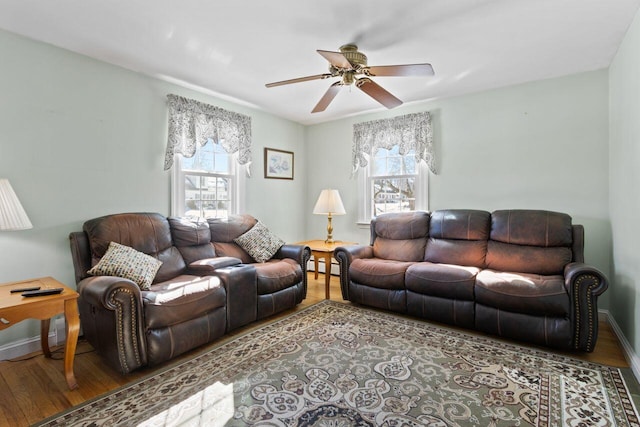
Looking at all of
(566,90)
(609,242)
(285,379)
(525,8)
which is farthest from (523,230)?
(285,379)

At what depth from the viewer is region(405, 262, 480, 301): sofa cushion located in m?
2.91

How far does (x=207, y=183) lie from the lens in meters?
4.06

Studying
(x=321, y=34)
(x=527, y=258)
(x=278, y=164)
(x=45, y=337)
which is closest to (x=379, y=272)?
(x=527, y=258)

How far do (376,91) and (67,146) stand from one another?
2697 millimetres

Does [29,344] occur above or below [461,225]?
below

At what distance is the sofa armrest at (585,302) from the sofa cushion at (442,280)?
71 cm

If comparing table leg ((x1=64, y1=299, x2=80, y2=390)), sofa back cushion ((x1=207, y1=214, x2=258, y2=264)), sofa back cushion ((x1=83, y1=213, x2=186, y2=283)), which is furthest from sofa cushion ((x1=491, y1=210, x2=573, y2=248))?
table leg ((x1=64, y1=299, x2=80, y2=390))

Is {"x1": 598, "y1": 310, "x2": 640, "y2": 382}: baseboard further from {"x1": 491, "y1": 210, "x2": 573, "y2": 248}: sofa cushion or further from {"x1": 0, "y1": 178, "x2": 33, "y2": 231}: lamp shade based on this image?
{"x1": 0, "y1": 178, "x2": 33, "y2": 231}: lamp shade

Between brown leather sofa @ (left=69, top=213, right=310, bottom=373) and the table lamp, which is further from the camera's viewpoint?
the table lamp

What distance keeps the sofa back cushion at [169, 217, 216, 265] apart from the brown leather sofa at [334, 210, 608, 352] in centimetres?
141

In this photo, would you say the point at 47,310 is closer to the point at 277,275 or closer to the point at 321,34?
the point at 277,275

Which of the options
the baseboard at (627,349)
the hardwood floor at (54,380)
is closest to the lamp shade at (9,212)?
the hardwood floor at (54,380)

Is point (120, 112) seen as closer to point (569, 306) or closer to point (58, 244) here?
point (58, 244)

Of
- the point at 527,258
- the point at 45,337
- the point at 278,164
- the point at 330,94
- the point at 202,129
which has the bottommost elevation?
the point at 45,337
